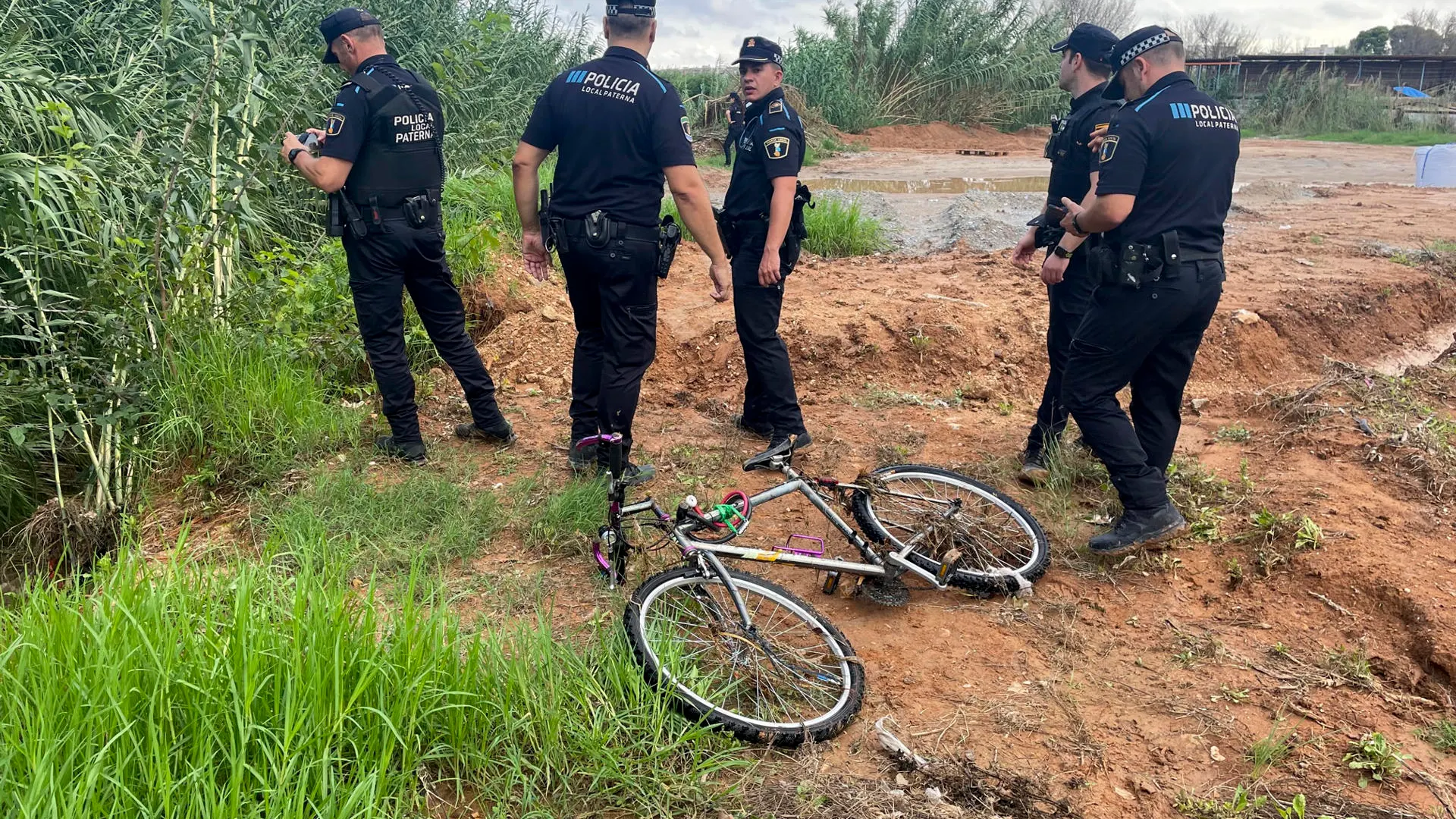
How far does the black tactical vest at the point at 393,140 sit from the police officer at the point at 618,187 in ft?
1.76

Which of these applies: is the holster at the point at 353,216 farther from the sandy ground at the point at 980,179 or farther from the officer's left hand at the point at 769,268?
the sandy ground at the point at 980,179

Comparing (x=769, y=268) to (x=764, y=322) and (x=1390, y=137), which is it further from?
(x=1390, y=137)

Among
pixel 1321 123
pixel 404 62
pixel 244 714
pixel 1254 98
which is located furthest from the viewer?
pixel 1254 98

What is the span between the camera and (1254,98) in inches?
1009

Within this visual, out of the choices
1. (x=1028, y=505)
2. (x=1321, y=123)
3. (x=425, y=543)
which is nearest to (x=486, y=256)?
(x=425, y=543)

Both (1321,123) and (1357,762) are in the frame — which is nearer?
(1357,762)

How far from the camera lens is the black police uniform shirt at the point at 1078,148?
3.87m

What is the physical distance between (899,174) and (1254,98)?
52.8 feet

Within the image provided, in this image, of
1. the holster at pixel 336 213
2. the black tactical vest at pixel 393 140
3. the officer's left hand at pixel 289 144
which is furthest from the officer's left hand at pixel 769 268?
the officer's left hand at pixel 289 144

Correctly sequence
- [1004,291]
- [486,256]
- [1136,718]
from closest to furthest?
[1136,718] < [486,256] < [1004,291]

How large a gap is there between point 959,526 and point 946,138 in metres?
20.7

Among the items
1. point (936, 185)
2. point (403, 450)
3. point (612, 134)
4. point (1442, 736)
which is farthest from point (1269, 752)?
point (936, 185)

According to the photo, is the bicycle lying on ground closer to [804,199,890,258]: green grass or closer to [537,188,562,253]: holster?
[537,188,562,253]: holster

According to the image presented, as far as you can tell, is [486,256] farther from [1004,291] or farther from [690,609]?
[690,609]
